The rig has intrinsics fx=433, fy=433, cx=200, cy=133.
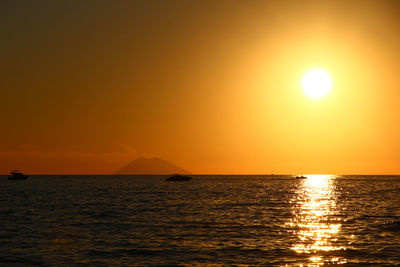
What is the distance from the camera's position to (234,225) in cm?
4816

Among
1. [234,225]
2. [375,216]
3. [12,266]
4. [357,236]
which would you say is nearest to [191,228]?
[234,225]

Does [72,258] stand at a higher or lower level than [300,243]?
lower

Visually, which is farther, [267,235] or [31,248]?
[267,235]

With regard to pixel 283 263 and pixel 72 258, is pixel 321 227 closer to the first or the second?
pixel 283 263

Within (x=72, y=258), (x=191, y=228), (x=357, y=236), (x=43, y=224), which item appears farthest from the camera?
(x=43, y=224)

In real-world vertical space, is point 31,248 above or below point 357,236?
below

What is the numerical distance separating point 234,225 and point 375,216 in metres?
22.6

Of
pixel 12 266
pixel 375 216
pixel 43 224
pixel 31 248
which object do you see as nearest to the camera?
pixel 12 266

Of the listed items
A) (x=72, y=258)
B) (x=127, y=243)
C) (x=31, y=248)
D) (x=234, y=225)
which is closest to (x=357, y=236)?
(x=234, y=225)

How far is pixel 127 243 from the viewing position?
3597 centimetres

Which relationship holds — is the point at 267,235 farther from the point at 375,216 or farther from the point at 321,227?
the point at 375,216

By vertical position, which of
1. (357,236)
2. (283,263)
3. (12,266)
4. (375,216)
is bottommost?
(12,266)

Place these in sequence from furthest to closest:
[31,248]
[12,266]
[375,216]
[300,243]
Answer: [375,216], [300,243], [31,248], [12,266]

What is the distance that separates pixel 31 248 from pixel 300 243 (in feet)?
70.8
